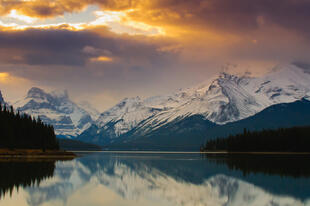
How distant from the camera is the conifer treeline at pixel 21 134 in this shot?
14575 cm

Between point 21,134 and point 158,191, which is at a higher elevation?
point 21,134

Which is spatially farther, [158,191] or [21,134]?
[21,134]

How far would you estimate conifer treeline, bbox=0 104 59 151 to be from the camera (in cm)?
14575

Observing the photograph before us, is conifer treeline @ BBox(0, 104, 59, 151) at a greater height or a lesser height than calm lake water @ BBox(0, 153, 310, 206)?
greater

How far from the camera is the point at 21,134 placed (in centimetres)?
16388

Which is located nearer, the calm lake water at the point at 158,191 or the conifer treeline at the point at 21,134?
the calm lake water at the point at 158,191

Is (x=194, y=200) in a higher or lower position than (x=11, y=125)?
lower

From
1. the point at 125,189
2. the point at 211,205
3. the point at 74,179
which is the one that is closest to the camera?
the point at 211,205

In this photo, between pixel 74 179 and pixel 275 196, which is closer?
pixel 275 196

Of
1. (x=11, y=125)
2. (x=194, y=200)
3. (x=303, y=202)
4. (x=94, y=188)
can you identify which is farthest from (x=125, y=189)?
(x=11, y=125)

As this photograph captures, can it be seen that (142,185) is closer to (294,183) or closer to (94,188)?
(94,188)

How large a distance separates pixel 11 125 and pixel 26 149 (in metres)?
10.4

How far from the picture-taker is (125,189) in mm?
60875

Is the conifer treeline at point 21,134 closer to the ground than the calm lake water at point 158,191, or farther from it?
farther from it
